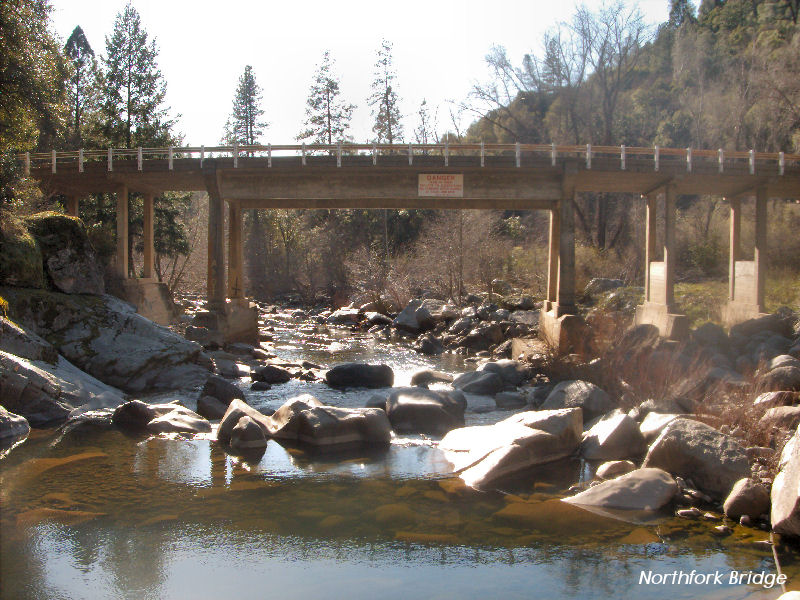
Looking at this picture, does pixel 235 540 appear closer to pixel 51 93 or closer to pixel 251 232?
pixel 51 93

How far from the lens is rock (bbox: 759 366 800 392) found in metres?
12.4

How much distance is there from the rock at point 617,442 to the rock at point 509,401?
4.14m

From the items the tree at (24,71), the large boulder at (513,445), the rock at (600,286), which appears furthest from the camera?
the rock at (600,286)

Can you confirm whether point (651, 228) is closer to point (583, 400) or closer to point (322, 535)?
point (583, 400)

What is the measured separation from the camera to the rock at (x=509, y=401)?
49.3 ft

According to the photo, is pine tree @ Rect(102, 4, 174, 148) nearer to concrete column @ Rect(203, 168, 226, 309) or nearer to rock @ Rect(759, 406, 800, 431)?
concrete column @ Rect(203, 168, 226, 309)

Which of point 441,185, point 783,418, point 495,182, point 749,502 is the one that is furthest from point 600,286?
point 749,502

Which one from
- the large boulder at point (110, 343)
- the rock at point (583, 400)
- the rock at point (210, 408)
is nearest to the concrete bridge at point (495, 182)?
the large boulder at point (110, 343)

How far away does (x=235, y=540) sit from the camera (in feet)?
25.0

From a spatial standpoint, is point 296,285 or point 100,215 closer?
point 100,215

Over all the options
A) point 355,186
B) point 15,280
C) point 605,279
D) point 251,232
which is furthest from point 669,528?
point 251,232

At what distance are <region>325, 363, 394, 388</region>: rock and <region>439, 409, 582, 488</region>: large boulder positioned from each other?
6119 millimetres

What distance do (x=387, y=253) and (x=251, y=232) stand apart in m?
14.0

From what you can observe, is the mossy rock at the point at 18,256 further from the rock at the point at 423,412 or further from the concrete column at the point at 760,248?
the concrete column at the point at 760,248
